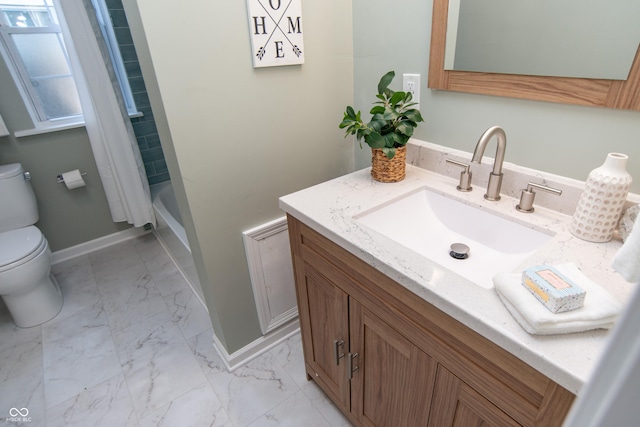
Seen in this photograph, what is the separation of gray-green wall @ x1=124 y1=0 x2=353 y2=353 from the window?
57.1 inches

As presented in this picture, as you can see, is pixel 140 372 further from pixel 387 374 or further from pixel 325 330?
pixel 387 374

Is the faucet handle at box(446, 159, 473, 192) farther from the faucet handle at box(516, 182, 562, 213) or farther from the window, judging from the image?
the window

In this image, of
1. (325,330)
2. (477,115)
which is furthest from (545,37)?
(325,330)

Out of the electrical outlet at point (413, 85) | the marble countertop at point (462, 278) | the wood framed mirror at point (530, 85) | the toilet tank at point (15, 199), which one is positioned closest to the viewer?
the marble countertop at point (462, 278)

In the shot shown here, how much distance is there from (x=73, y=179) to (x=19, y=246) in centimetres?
60

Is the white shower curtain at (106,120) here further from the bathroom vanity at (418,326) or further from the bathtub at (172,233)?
the bathroom vanity at (418,326)

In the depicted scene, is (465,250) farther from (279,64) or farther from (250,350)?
(250,350)

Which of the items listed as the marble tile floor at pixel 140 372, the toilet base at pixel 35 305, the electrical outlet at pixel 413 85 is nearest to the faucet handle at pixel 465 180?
the electrical outlet at pixel 413 85

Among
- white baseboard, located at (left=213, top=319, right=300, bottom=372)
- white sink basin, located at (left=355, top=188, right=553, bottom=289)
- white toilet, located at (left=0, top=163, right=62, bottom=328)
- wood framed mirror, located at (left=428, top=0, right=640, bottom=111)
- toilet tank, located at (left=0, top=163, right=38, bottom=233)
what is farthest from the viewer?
toilet tank, located at (left=0, top=163, right=38, bottom=233)

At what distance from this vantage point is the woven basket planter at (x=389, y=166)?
1.14m

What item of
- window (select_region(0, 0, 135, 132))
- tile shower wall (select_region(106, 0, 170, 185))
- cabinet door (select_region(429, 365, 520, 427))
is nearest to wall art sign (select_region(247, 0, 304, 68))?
cabinet door (select_region(429, 365, 520, 427))

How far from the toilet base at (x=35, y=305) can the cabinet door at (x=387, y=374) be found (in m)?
1.78

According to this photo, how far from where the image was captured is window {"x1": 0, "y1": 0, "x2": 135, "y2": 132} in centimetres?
191

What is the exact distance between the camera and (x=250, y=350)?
160 cm
